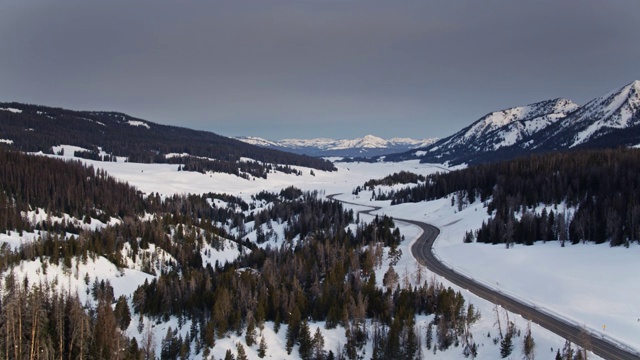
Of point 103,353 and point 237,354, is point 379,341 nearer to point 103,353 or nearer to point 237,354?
point 237,354

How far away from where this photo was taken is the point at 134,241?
115 meters

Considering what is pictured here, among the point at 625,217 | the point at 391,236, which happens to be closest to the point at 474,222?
the point at 391,236

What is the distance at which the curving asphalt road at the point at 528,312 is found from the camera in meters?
47.2

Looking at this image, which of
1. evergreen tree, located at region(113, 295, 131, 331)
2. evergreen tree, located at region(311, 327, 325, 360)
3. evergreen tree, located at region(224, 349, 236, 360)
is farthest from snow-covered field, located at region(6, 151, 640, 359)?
evergreen tree, located at region(224, 349, 236, 360)

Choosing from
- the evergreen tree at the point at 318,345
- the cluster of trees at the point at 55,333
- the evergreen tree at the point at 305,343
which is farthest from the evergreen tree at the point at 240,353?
the cluster of trees at the point at 55,333

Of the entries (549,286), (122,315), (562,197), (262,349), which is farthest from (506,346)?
(562,197)

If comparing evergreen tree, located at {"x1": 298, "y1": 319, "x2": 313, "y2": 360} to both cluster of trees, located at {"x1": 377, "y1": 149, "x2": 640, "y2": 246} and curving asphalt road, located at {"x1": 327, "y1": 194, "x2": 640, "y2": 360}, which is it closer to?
curving asphalt road, located at {"x1": 327, "y1": 194, "x2": 640, "y2": 360}

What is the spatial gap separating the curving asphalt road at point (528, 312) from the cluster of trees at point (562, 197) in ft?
71.4

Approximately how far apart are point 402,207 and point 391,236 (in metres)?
79.3

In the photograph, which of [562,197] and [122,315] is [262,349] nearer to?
[122,315]

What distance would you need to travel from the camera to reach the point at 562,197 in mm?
124125

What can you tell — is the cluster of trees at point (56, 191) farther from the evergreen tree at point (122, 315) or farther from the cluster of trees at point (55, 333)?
the cluster of trees at point (55, 333)

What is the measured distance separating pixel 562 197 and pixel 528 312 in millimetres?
77462

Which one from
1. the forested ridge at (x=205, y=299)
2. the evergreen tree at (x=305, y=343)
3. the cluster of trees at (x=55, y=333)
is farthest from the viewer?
the evergreen tree at (x=305, y=343)
